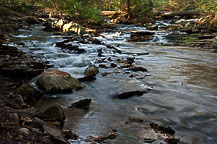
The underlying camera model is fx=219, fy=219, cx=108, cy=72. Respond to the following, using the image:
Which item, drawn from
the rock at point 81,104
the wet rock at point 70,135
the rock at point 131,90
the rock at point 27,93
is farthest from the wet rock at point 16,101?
the rock at point 131,90

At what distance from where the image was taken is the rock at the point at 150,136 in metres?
2.71

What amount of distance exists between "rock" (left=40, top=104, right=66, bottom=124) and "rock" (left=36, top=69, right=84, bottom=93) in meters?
1.41

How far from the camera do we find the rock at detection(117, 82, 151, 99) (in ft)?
14.6

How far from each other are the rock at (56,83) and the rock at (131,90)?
970 mm

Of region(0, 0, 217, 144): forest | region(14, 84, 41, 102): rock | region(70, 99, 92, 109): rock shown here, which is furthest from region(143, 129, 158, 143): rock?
region(14, 84, 41, 102): rock

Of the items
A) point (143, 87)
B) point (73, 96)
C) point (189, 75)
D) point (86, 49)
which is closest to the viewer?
point (73, 96)

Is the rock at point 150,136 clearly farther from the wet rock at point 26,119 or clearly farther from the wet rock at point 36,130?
the wet rock at point 26,119

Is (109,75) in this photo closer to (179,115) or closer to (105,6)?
(179,115)

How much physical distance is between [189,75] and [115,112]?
3.00 m

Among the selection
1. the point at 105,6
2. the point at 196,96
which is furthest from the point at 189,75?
the point at 105,6

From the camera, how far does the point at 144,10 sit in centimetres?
2241

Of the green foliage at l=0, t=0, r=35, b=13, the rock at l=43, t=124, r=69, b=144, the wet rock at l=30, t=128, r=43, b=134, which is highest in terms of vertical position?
the green foliage at l=0, t=0, r=35, b=13

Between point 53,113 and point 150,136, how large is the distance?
1.32m

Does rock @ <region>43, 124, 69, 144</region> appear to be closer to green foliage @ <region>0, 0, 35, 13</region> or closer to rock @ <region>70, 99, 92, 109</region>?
rock @ <region>70, 99, 92, 109</region>
